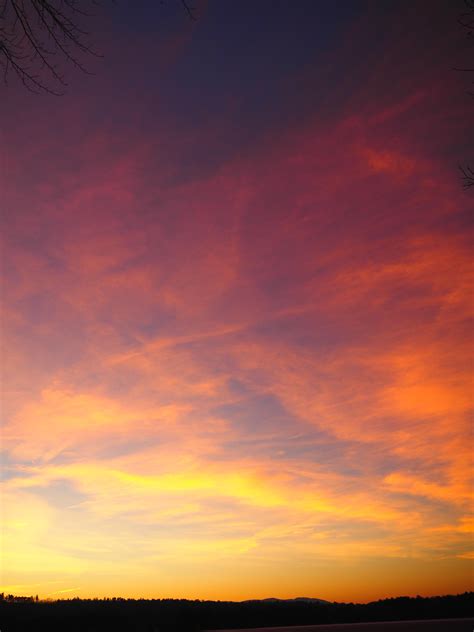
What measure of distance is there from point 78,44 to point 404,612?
13.2 metres

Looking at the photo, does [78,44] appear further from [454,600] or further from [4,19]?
[454,600]

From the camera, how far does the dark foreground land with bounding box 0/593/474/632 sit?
35.8 feet

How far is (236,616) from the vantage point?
12.6m

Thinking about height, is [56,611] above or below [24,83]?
below

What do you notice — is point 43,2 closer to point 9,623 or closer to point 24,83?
point 24,83

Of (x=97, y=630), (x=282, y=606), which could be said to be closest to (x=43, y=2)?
(x=97, y=630)

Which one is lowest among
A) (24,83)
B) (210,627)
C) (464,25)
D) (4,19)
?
(210,627)

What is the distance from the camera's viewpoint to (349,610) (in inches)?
497

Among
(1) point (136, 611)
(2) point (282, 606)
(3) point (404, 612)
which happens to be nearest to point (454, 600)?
(3) point (404, 612)

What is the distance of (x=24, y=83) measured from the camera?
5.08m

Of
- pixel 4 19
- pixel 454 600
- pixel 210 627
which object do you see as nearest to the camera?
pixel 4 19

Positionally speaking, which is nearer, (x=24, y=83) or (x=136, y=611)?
(x=24, y=83)

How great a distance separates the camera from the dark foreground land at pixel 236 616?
10.9 m

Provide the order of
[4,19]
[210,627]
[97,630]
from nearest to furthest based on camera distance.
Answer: [4,19] < [97,630] < [210,627]
